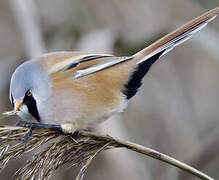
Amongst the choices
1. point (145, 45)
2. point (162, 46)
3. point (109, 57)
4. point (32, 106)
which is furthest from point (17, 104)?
point (145, 45)

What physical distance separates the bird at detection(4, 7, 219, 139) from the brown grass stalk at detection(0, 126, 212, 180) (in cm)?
38

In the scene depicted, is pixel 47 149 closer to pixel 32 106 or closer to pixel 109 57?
pixel 32 106

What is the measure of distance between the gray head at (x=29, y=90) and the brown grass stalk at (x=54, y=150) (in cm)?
42

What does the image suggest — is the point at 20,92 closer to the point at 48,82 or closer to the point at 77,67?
the point at 48,82

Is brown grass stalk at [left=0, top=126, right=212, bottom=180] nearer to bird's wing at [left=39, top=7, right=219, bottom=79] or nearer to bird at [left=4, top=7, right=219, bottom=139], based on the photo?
bird at [left=4, top=7, right=219, bottom=139]

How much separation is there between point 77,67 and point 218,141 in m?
1.50

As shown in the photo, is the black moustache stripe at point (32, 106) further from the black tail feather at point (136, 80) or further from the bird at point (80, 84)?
the black tail feather at point (136, 80)

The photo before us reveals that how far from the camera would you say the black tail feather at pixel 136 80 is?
3.04 m

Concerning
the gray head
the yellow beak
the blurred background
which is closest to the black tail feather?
the gray head

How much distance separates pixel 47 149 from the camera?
2.20 meters

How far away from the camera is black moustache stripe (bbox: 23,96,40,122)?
8.83 feet

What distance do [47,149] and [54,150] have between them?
1.3 inches

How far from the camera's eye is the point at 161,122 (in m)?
4.76

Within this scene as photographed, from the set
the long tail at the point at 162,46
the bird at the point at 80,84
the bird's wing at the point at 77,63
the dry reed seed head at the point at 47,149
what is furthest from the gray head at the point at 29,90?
→ the long tail at the point at 162,46
